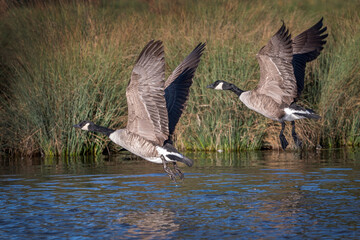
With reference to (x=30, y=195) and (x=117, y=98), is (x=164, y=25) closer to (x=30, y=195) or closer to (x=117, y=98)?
(x=117, y=98)

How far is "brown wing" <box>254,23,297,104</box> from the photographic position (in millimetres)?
11758

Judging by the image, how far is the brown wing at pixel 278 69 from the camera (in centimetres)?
1176

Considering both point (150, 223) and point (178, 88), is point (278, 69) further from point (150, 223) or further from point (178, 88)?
point (150, 223)

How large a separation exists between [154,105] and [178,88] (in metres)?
1.02

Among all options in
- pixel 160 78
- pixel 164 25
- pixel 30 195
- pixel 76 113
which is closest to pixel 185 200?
pixel 160 78

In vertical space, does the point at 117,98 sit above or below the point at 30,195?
above

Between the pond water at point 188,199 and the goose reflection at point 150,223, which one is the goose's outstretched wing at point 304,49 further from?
the goose reflection at point 150,223

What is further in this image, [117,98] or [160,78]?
[117,98]

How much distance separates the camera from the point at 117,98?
51.3 ft

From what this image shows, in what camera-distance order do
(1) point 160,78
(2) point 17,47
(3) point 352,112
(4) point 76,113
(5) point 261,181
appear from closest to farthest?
(1) point 160,78 → (5) point 261,181 → (4) point 76,113 → (3) point 352,112 → (2) point 17,47

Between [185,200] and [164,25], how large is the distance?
366 inches

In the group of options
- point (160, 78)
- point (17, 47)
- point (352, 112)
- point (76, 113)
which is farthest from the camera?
point (17, 47)

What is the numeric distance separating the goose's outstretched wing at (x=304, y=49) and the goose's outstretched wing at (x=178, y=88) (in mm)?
3273

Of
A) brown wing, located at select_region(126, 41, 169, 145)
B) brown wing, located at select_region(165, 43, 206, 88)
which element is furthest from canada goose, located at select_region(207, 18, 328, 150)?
brown wing, located at select_region(126, 41, 169, 145)
